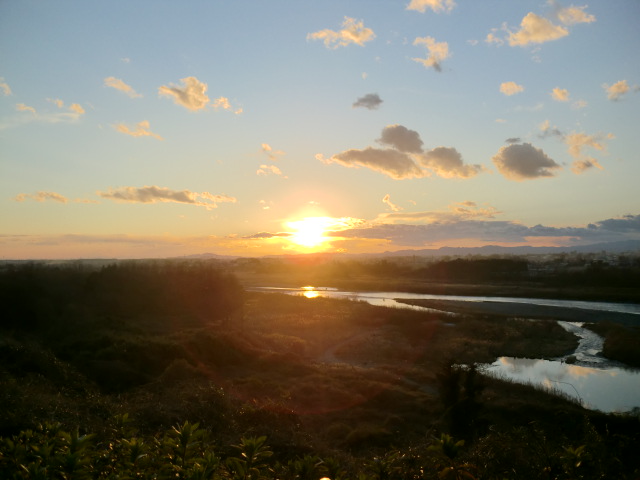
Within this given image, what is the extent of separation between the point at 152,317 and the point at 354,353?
19.5m

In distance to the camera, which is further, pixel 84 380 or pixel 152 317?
pixel 152 317

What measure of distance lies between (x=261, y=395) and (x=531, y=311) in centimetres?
4241

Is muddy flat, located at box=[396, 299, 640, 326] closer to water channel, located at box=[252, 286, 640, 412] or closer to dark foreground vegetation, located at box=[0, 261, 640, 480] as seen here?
dark foreground vegetation, located at box=[0, 261, 640, 480]

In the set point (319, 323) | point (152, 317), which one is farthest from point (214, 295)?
point (319, 323)

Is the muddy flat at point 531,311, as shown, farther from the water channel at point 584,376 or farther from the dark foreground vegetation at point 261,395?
the water channel at point 584,376

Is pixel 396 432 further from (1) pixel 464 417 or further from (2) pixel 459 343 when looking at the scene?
(2) pixel 459 343

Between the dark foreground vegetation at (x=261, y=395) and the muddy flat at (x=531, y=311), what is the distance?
6.10m

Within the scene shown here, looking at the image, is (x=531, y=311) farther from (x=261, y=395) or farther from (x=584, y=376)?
(x=261, y=395)

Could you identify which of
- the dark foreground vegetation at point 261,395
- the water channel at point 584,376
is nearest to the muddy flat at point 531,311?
the dark foreground vegetation at point 261,395

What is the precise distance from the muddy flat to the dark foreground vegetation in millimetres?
6103

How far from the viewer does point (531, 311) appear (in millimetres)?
53094

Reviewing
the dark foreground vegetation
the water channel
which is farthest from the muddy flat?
the water channel

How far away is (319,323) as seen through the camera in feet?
146

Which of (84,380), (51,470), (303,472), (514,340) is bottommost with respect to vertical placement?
(514,340)
